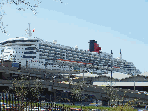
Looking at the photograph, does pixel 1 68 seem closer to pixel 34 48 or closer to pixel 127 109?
pixel 127 109

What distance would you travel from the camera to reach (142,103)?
3466cm

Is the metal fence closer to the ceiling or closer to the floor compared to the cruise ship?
closer to the floor

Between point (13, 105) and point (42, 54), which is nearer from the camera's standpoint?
point (13, 105)

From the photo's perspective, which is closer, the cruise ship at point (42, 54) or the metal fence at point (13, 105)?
the metal fence at point (13, 105)

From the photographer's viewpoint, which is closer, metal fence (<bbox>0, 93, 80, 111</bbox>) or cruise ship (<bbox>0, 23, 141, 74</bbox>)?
metal fence (<bbox>0, 93, 80, 111</bbox>)

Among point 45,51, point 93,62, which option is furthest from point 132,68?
point 45,51

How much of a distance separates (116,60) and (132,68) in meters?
16.5

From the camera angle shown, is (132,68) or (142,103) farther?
(132,68)

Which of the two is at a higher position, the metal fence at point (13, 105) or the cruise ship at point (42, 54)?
the cruise ship at point (42, 54)

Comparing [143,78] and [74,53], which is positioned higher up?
[74,53]

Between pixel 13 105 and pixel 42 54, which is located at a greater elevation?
pixel 42 54

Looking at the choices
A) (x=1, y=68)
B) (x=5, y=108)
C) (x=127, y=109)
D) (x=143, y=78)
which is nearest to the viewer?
(x=5, y=108)

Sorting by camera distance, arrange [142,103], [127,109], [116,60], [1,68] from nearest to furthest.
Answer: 1. [127,109]
2. [142,103]
3. [1,68]
4. [116,60]

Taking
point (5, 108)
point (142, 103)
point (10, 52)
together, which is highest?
point (10, 52)
